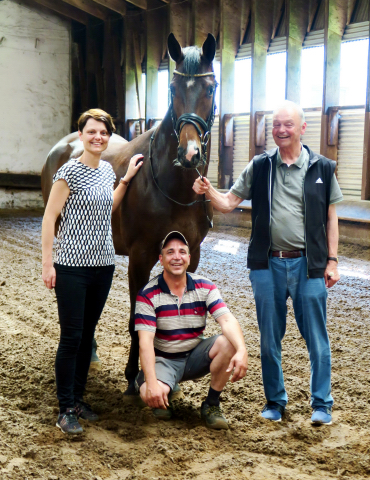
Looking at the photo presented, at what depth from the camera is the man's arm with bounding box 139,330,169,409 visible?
2.40 meters

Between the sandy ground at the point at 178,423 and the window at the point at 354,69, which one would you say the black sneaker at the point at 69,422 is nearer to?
the sandy ground at the point at 178,423

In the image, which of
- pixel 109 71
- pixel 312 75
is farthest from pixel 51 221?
pixel 109 71

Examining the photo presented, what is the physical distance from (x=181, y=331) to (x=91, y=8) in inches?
515

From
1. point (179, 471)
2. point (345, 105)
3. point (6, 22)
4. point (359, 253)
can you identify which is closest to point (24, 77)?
point (6, 22)

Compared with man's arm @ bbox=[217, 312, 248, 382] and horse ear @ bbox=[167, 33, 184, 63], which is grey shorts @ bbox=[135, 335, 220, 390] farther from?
horse ear @ bbox=[167, 33, 184, 63]

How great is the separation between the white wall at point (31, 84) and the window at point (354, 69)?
876 centimetres

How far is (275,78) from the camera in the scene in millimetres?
10156

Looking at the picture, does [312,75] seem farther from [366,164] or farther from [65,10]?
[65,10]

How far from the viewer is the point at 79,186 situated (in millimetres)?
2465

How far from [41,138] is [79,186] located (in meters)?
12.9

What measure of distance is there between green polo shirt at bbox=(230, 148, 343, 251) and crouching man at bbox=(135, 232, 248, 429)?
460 millimetres

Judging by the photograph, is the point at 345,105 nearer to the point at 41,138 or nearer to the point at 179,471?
the point at 179,471

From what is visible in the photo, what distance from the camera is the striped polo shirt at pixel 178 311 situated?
8.49ft

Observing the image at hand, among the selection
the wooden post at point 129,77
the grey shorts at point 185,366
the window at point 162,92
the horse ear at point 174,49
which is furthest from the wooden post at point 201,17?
the grey shorts at point 185,366
